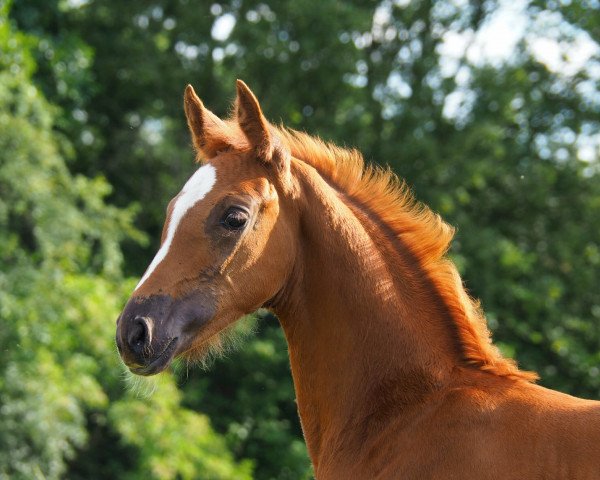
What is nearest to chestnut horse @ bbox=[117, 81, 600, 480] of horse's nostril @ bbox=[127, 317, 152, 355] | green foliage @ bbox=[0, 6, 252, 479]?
horse's nostril @ bbox=[127, 317, 152, 355]

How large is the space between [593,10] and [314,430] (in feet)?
43.4

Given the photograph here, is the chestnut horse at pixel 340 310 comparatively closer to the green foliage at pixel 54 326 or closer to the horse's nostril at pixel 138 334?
the horse's nostril at pixel 138 334

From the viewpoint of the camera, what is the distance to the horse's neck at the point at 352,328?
3307 millimetres

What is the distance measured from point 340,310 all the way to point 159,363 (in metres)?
0.73

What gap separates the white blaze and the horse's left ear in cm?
22

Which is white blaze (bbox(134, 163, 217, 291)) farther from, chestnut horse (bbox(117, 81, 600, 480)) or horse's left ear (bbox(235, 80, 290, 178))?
horse's left ear (bbox(235, 80, 290, 178))

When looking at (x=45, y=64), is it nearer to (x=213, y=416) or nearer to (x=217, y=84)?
(x=217, y=84)

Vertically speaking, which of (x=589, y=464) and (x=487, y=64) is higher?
(x=487, y=64)

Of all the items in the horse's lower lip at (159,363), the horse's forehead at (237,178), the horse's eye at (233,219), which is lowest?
the horse's lower lip at (159,363)

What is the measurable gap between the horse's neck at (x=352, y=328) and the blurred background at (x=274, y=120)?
6.85 meters

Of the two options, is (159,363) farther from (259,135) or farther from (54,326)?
(54,326)

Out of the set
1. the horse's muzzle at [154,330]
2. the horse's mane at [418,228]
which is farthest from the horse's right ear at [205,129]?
the horse's muzzle at [154,330]

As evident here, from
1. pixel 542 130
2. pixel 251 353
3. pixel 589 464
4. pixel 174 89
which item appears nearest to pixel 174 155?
pixel 174 89

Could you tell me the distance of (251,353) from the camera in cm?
1213
